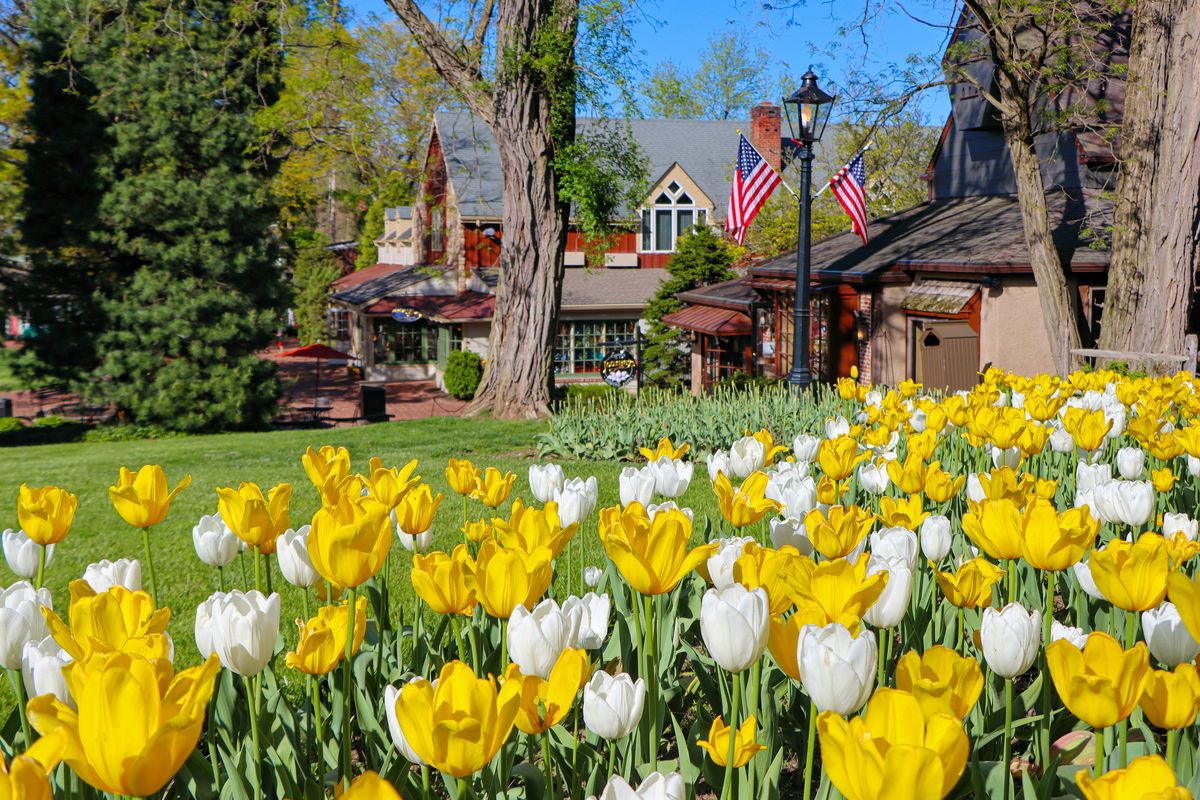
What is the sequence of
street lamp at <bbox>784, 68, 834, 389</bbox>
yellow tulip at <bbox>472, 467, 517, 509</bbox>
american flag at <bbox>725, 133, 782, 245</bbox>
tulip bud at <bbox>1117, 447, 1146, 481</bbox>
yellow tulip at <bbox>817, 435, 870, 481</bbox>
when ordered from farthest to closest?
1. american flag at <bbox>725, 133, 782, 245</bbox>
2. street lamp at <bbox>784, 68, 834, 389</bbox>
3. tulip bud at <bbox>1117, 447, 1146, 481</bbox>
4. yellow tulip at <bbox>817, 435, 870, 481</bbox>
5. yellow tulip at <bbox>472, 467, 517, 509</bbox>

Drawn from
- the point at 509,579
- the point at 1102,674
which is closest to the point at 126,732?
the point at 509,579

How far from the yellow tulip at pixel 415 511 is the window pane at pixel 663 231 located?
3481cm

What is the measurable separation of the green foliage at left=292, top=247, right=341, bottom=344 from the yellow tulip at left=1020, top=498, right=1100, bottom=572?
42575mm

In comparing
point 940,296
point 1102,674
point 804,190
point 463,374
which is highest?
point 804,190

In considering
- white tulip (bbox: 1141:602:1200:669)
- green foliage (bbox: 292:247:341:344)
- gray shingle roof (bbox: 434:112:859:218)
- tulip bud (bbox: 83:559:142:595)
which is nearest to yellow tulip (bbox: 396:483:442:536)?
tulip bud (bbox: 83:559:142:595)

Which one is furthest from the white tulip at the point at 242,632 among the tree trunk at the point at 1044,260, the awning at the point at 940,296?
the awning at the point at 940,296

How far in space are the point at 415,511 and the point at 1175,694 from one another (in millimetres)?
1667

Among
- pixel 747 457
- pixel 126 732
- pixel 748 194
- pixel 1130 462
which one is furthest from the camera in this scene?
pixel 748 194

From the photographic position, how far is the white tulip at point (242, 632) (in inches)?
76.7

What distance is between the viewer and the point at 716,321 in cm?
2556

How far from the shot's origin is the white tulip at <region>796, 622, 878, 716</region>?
159 cm

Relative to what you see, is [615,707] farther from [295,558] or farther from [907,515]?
[907,515]

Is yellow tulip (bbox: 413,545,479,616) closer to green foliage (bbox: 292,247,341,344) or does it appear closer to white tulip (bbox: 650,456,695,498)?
white tulip (bbox: 650,456,695,498)

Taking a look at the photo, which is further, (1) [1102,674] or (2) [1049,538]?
(2) [1049,538]
